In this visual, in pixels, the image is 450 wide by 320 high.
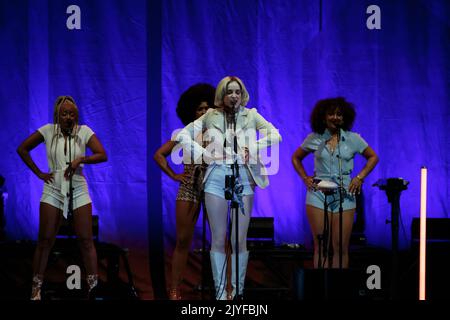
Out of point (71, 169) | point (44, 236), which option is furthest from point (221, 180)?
point (44, 236)

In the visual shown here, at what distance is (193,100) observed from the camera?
20.8ft

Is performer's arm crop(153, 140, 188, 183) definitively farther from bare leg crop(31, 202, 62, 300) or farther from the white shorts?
bare leg crop(31, 202, 62, 300)

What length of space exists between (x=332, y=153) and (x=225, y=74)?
179 centimetres

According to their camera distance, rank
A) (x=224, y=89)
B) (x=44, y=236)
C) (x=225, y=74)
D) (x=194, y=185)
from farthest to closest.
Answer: (x=225, y=74) → (x=44, y=236) → (x=194, y=185) → (x=224, y=89)

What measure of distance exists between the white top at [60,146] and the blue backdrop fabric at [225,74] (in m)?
1.07

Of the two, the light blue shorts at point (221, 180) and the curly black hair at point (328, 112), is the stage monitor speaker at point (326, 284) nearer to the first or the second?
the light blue shorts at point (221, 180)

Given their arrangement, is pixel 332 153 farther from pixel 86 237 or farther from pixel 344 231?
pixel 86 237

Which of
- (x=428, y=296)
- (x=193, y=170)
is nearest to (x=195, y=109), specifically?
(x=193, y=170)

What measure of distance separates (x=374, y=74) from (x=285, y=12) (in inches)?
45.5

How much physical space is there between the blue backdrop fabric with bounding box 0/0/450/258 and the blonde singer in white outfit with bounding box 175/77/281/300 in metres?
1.92

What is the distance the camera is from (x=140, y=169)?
7484 mm

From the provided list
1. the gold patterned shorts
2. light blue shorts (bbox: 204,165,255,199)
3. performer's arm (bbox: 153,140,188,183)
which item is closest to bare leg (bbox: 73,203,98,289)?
performer's arm (bbox: 153,140,188,183)

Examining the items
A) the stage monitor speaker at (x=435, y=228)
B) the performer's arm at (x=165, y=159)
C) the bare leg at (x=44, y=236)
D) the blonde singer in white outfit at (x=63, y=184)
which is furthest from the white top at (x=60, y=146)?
the stage monitor speaker at (x=435, y=228)

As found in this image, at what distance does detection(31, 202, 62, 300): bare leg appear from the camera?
6133 mm
